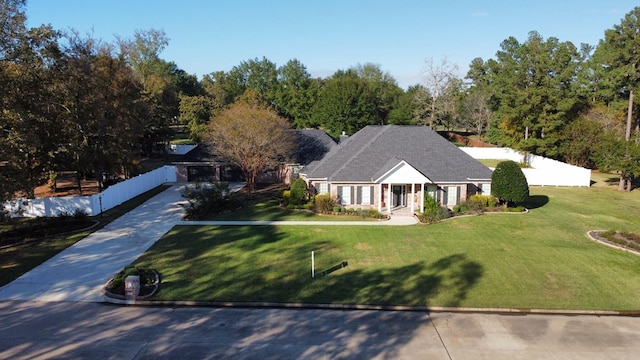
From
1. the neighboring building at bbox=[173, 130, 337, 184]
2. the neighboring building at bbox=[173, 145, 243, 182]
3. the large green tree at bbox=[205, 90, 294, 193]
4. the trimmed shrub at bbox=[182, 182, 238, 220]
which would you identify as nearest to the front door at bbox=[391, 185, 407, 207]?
the large green tree at bbox=[205, 90, 294, 193]

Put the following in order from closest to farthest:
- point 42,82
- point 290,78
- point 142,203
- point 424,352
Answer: point 424,352 → point 42,82 → point 142,203 → point 290,78

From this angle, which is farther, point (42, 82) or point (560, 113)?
point (560, 113)

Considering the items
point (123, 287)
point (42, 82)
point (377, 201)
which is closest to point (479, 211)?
point (377, 201)

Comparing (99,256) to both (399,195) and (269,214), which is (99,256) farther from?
(399,195)

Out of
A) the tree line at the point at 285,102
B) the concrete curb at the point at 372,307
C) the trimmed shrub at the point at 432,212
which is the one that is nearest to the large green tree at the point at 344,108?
the tree line at the point at 285,102

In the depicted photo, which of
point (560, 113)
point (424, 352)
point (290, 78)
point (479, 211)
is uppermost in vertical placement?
point (290, 78)

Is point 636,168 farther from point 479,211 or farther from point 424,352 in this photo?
point 424,352
